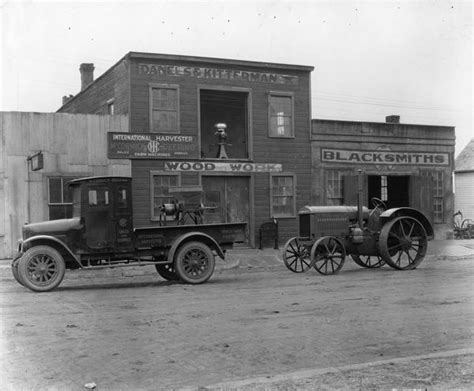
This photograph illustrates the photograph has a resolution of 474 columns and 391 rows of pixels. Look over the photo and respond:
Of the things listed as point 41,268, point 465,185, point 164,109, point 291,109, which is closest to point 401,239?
point 41,268

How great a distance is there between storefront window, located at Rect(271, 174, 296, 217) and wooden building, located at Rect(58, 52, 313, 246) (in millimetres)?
36

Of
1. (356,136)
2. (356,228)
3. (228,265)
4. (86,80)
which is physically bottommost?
(228,265)

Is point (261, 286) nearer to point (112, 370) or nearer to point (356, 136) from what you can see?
point (112, 370)

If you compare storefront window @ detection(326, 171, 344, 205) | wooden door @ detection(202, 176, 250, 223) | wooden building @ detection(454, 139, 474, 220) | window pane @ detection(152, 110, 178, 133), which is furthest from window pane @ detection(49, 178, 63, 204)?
wooden building @ detection(454, 139, 474, 220)

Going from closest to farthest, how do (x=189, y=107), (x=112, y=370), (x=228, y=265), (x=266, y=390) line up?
(x=266, y=390) < (x=112, y=370) < (x=228, y=265) < (x=189, y=107)

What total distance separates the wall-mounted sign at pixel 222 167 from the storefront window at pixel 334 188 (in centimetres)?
222

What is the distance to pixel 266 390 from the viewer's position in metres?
5.16

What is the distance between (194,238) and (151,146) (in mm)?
8053

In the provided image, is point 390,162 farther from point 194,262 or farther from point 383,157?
point 194,262

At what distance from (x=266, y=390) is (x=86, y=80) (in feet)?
85.1

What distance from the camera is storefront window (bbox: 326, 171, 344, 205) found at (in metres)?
24.1

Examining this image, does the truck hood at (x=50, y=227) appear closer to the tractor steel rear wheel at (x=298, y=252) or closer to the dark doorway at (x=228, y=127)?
the tractor steel rear wheel at (x=298, y=252)

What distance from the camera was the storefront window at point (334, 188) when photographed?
78.9ft

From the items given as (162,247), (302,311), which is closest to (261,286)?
(162,247)
